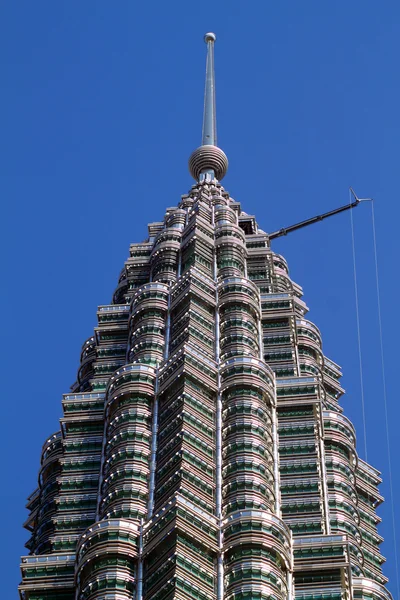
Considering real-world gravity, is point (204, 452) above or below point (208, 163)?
below

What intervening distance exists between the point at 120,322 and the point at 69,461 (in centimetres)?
2274

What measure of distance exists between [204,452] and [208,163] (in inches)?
2527

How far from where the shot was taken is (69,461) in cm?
13375

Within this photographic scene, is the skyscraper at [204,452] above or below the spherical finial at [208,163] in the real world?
below

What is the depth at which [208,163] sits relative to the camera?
7283 inches

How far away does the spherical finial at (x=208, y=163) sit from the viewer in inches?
7283

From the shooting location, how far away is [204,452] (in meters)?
126

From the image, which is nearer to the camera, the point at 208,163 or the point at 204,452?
the point at 204,452

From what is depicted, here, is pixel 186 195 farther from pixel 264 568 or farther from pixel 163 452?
pixel 264 568

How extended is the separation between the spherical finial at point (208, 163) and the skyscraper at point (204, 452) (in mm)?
18335

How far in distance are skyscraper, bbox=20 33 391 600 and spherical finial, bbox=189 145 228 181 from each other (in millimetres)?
18335

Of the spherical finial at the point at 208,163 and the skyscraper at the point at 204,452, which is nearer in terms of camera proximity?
the skyscraper at the point at 204,452

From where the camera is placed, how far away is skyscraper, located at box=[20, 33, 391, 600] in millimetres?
115125

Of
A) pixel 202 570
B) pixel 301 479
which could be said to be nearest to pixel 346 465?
pixel 301 479
